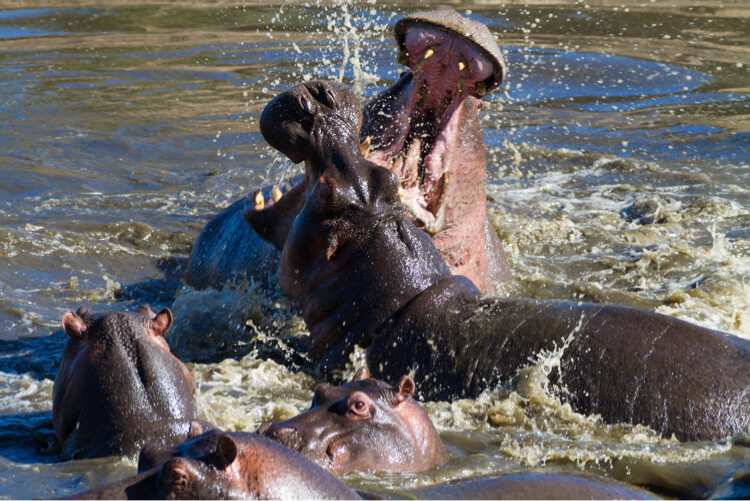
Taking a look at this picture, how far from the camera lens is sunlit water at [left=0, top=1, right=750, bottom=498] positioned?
4316 mm

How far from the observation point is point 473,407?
445 cm

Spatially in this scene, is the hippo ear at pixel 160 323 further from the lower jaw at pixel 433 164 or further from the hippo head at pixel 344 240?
the lower jaw at pixel 433 164

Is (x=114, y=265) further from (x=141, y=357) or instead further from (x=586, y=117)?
(x=586, y=117)

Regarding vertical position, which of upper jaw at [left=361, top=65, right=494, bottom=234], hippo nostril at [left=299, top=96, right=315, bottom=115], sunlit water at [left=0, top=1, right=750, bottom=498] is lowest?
sunlit water at [left=0, top=1, right=750, bottom=498]

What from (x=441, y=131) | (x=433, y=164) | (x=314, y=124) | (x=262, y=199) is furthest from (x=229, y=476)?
(x=441, y=131)

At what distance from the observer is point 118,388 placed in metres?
3.83

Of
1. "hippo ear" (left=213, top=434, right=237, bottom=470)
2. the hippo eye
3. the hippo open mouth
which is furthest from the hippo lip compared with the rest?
"hippo ear" (left=213, top=434, right=237, bottom=470)

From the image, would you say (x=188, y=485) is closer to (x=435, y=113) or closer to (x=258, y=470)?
(x=258, y=470)

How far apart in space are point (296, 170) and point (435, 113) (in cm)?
168

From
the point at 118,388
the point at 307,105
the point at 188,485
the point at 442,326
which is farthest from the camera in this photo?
the point at 307,105

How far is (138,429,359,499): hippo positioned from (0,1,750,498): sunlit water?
836mm

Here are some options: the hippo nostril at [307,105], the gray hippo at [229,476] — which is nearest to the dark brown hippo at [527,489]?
the gray hippo at [229,476]

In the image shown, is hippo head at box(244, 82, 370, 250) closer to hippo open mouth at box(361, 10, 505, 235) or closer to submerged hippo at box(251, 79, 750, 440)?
submerged hippo at box(251, 79, 750, 440)

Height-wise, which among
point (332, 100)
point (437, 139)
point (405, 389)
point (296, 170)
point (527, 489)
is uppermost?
point (332, 100)
